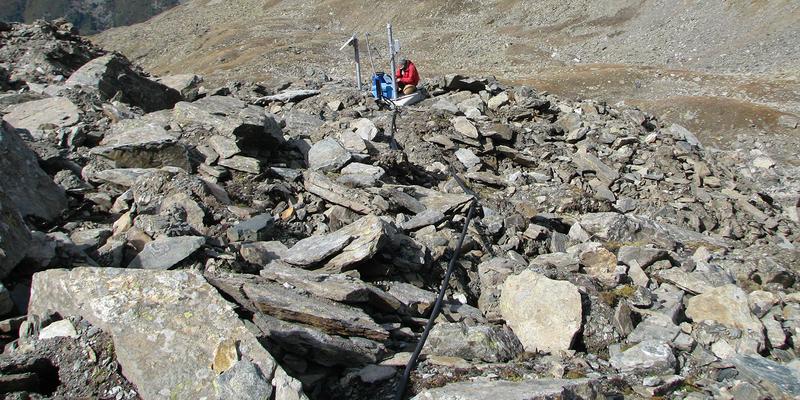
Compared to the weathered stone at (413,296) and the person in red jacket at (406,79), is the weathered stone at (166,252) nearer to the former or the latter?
the weathered stone at (413,296)

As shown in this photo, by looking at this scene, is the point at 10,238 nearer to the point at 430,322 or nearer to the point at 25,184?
the point at 25,184

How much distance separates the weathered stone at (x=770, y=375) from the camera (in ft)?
18.9

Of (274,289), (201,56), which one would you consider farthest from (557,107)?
(201,56)

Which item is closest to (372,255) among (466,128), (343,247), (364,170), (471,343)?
(343,247)

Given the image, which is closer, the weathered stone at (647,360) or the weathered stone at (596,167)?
the weathered stone at (647,360)

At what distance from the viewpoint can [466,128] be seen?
1586cm

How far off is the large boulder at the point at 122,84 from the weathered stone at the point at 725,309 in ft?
50.1

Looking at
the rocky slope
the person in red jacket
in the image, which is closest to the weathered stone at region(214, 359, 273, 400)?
the rocky slope

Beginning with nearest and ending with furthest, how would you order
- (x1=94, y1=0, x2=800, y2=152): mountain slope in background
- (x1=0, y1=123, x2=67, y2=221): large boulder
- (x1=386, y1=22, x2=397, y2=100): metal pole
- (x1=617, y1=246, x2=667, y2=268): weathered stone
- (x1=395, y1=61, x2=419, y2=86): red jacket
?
(x1=0, y1=123, x2=67, y2=221): large boulder → (x1=617, y1=246, x2=667, y2=268): weathered stone → (x1=386, y1=22, x2=397, y2=100): metal pole → (x1=395, y1=61, x2=419, y2=86): red jacket → (x1=94, y1=0, x2=800, y2=152): mountain slope in background

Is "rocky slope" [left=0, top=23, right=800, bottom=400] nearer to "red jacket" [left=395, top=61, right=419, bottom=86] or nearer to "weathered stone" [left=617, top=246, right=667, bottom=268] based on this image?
"weathered stone" [left=617, top=246, right=667, bottom=268]

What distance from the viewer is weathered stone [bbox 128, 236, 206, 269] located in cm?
687

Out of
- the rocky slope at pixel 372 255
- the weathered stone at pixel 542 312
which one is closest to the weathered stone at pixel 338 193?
the rocky slope at pixel 372 255

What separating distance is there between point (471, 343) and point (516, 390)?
143 cm

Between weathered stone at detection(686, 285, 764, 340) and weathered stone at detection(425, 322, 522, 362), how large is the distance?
9.84 feet
